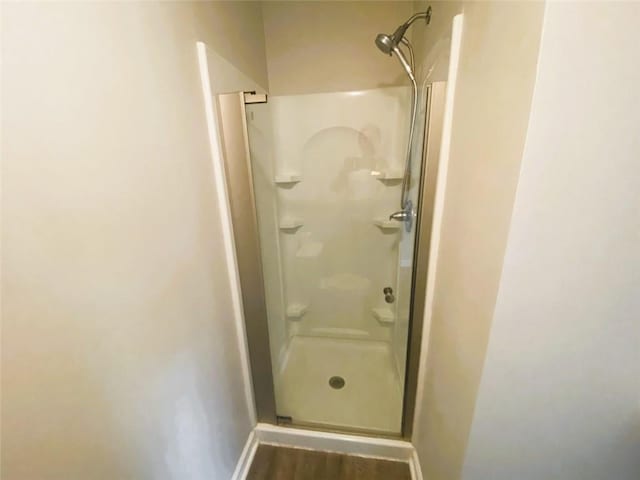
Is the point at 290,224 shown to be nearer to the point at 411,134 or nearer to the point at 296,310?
the point at 296,310

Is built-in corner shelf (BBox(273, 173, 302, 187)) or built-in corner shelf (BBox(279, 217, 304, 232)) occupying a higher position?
built-in corner shelf (BBox(273, 173, 302, 187))

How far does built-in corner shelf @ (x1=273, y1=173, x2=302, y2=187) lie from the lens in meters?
1.79

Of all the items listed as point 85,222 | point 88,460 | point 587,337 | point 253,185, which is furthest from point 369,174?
point 88,460

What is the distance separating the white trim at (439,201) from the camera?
826 mm

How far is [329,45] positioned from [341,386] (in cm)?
216

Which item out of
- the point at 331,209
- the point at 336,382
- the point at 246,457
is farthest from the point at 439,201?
the point at 246,457

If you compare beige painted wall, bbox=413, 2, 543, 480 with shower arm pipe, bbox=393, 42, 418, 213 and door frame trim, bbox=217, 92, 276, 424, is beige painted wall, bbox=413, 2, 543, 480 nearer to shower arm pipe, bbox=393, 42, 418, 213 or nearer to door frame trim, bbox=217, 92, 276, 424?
shower arm pipe, bbox=393, 42, 418, 213

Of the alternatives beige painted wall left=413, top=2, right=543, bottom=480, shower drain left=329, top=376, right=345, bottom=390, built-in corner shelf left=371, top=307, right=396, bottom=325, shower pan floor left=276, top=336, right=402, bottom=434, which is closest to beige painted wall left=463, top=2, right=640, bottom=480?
beige painted wall left=413, top=2, right=543, bottom=480

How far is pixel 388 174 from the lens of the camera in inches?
68.1

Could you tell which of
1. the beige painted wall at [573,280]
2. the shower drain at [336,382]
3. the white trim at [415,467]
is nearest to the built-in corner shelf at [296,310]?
the shower drain at [336,382]

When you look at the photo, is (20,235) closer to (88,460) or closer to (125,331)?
(125,331)

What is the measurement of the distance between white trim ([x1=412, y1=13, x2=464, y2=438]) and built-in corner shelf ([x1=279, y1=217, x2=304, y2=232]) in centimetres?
102

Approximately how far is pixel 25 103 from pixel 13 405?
49 centimetres

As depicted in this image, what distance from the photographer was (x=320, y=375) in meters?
1.82
